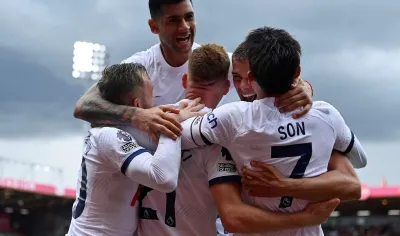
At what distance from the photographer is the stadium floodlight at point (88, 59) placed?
2905cm

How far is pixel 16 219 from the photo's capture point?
113 feet

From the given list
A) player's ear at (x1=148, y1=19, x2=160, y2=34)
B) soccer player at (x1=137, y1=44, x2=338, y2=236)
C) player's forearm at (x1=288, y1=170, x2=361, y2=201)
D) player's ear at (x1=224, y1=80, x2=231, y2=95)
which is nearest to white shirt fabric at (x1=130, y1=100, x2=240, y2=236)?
soccer player at (x1=137, y1=44, x2=338, y2=236)

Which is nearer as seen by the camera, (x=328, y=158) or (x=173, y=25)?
(x=328, y=158)

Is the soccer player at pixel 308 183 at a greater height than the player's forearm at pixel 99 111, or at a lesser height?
Result: lesser

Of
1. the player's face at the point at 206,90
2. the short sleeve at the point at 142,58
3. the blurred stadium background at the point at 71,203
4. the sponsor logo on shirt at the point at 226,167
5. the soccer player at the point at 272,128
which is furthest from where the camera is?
the blurred stadium background at the point at 71,203

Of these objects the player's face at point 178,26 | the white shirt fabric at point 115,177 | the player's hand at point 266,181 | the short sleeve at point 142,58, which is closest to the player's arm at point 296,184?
the player's hand at point 266,181

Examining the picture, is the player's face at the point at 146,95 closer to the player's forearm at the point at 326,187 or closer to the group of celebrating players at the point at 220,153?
the group of celebrating players at the point at 220,153

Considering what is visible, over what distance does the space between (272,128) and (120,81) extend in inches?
35.4

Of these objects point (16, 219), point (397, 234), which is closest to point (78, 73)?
point (16, 219)

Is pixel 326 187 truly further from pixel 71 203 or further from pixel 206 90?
pixel 71 203

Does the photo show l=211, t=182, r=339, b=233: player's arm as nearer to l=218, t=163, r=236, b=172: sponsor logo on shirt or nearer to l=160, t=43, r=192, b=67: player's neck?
l=218, t=163, r=236, b=172: sponsor logo on shirt

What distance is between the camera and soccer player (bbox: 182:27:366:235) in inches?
118

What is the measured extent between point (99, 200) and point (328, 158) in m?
1.23

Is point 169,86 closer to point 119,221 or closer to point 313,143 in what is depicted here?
point 119,221
